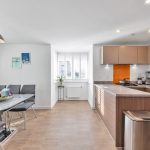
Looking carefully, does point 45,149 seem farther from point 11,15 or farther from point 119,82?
point 119,82

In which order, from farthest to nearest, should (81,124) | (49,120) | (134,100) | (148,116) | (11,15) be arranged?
(49,120) < (81,124) < (11,15) < (134,100) < (148,116)

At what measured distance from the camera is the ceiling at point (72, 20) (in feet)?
11.3

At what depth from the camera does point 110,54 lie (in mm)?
6008

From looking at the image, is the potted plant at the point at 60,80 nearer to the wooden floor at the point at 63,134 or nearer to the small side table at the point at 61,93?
the small side table at the point at 61,93

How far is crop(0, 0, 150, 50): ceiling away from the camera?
11.3ft

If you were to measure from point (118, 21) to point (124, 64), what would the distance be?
241cm

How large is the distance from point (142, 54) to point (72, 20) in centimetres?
300

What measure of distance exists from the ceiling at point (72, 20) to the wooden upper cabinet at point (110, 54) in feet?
0.98

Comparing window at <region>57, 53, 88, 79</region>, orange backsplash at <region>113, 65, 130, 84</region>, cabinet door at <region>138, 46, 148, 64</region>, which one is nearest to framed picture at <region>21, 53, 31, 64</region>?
window at <region>57, 53, 88, 79</region>

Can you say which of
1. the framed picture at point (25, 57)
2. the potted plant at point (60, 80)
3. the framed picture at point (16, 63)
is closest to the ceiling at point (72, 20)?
the framed picture at point (25, 57)

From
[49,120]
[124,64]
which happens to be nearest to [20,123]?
[49,120]

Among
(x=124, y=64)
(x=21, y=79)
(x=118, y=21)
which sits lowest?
(x=21, y=79)

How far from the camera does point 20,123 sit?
4.57 metres

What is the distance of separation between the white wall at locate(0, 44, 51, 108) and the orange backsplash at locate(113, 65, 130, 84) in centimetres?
235
